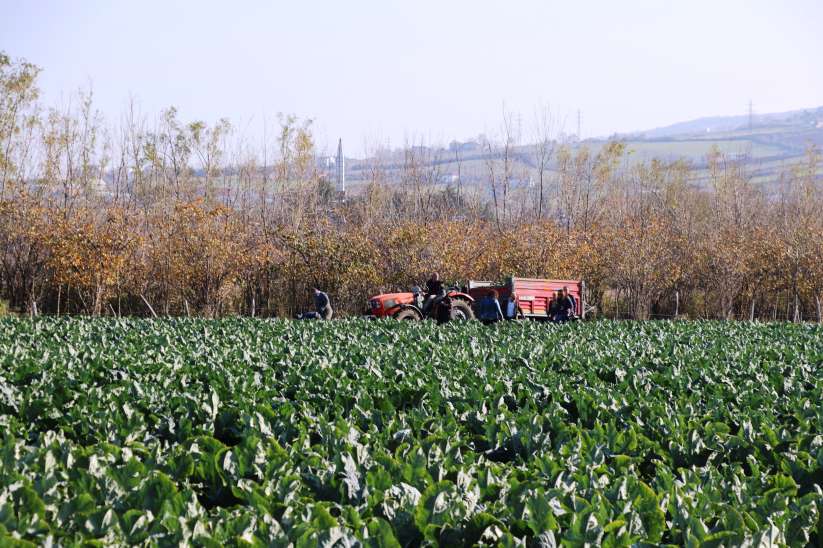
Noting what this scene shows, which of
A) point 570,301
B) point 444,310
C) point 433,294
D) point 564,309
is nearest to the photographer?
point 444,310

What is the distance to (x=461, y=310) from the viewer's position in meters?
24.0

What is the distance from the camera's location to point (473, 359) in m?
12.3

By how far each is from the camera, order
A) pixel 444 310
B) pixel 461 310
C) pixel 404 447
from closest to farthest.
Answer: pixel 404 447 < pixel 444 310 < pixel 461 310

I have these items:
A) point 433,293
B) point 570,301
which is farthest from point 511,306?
point 433,293

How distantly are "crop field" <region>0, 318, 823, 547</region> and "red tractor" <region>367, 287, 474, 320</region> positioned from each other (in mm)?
10286

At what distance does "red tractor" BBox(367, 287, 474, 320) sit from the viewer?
78.1ft

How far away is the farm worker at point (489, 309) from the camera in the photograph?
23.8 meters

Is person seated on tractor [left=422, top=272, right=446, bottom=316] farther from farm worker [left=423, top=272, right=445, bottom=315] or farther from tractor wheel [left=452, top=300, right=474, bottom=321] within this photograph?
tractor wheel [left=452, top=300, right=474, bottom=321]

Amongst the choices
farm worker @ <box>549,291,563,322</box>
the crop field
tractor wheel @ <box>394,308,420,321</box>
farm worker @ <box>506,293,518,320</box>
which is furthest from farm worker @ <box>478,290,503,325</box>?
the crop field

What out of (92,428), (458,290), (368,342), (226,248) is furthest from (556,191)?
(92,428)

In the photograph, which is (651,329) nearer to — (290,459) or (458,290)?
(458,290)

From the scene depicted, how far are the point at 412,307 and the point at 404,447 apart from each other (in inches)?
714

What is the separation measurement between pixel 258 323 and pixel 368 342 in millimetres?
6391

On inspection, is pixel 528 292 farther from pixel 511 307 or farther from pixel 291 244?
pixel 291 244
